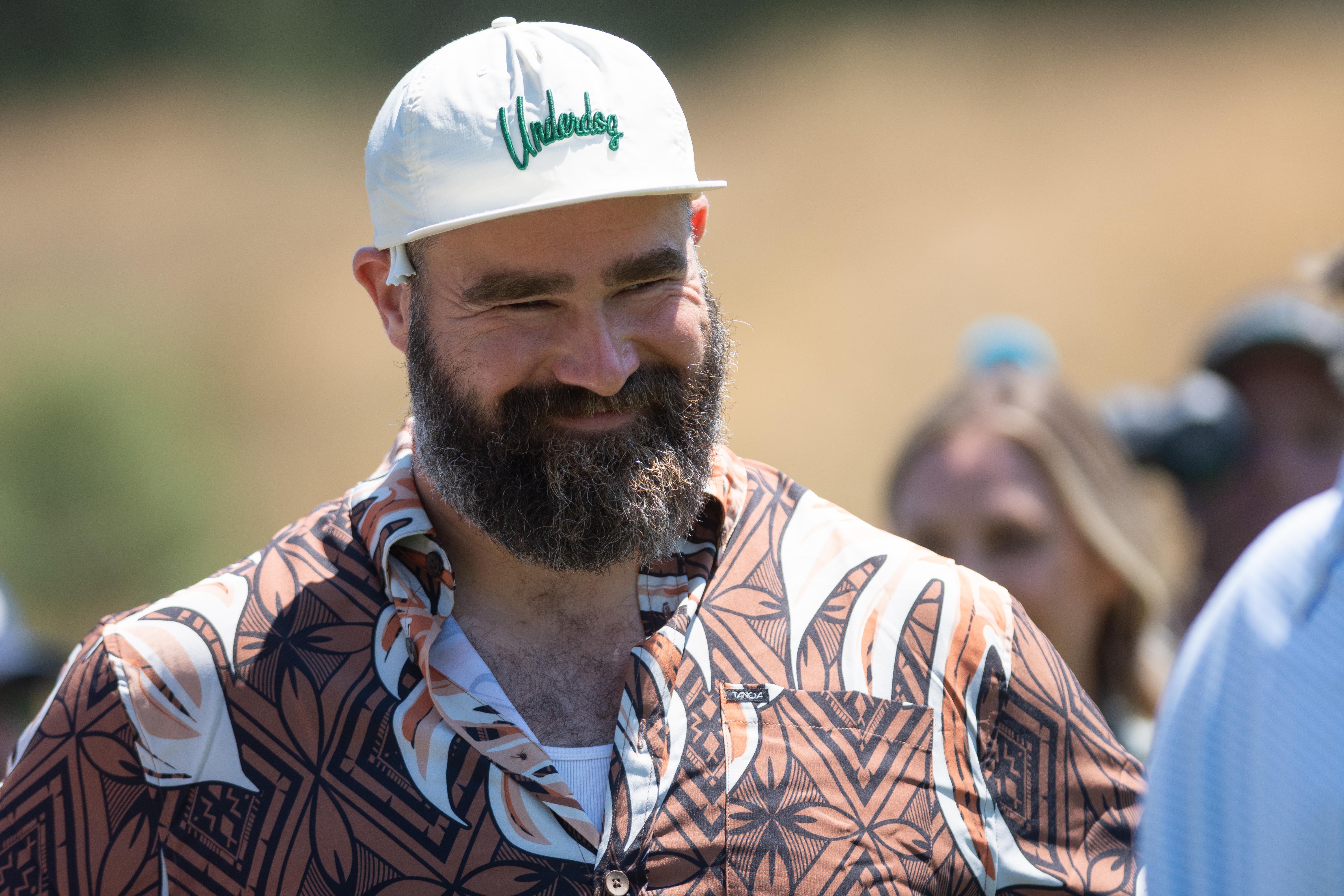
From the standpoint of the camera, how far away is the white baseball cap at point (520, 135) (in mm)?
1957

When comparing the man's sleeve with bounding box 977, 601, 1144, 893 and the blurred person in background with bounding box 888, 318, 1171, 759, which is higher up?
the man's sleeve with bounding box 977, 601, 1144, 893

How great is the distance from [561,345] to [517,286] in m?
0.11

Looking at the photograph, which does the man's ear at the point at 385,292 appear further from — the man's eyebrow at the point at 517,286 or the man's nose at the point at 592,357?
the man's nose at the point at 592,357

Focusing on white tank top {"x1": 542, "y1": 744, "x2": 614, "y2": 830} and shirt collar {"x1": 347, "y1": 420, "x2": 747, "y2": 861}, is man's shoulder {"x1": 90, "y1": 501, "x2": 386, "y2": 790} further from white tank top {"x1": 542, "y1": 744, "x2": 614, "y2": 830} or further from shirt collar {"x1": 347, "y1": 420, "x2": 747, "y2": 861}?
white tank top {"x1": 542, "y1": 744, "x2": 614, "y2": 830}

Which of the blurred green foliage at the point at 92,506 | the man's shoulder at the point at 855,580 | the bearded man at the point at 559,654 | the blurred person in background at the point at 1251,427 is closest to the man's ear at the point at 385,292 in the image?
the bearded man at the point at 559,654

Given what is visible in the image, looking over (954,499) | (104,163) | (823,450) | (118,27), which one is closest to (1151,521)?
(954,499)

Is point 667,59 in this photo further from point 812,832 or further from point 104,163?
point 812,832

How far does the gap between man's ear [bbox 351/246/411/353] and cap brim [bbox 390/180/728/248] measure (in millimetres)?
155

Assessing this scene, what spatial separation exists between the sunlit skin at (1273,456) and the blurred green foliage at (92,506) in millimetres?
13092

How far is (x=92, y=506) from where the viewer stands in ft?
51.3

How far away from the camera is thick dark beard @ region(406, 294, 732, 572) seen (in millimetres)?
1996

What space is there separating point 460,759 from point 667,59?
881 inches

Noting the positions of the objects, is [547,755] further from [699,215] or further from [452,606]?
[699,215]

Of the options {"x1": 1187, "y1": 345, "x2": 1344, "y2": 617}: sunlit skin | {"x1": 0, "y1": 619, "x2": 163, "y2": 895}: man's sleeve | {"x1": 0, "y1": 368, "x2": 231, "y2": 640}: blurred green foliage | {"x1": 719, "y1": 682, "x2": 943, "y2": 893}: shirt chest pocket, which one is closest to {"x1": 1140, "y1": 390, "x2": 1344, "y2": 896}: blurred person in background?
→ {"x1": 719, "y1": 682, "x2": 943, "y2": 893}: shirt chest pocket
